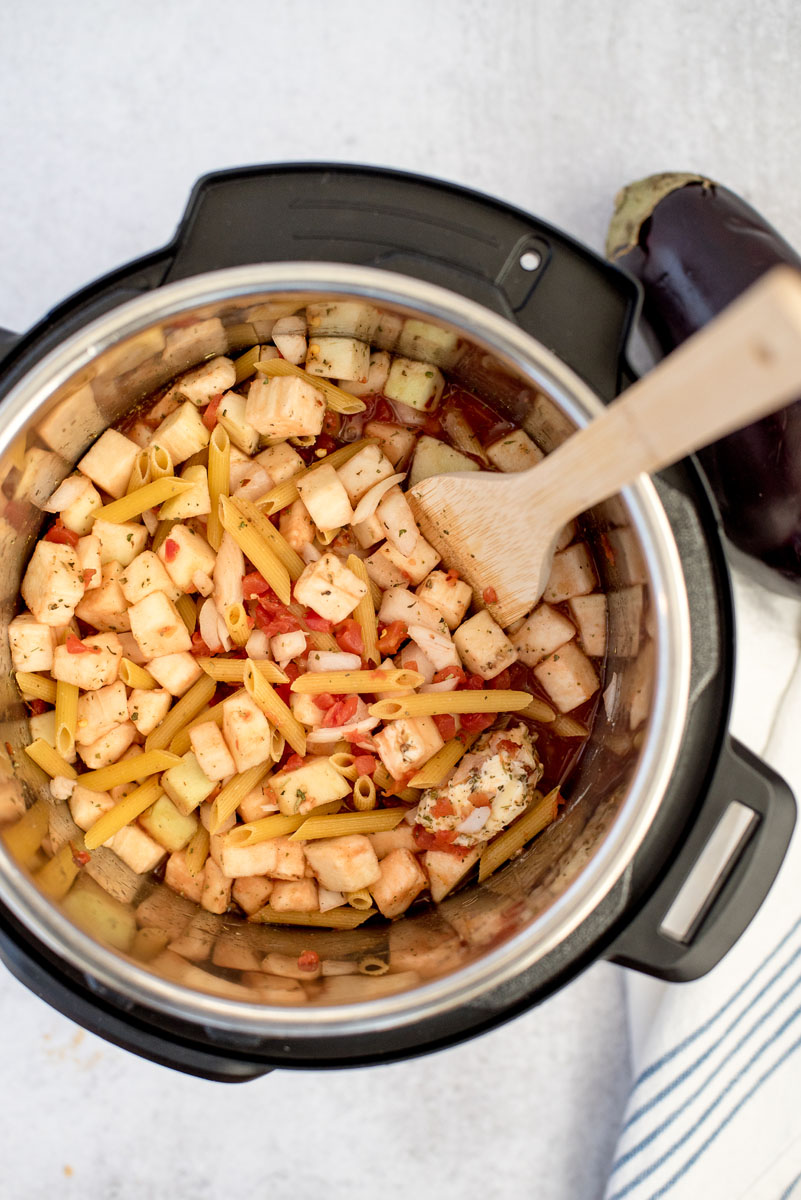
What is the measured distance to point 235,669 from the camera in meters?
1.17

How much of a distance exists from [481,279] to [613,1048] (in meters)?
1.20

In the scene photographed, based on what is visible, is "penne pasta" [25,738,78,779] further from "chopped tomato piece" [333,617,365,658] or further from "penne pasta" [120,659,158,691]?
"chopped tomato piece" [333,617,365,658]

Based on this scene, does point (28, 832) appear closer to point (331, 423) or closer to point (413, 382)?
point (331, 423)

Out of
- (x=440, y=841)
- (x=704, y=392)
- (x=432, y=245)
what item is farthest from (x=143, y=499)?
(x=704, y=392)

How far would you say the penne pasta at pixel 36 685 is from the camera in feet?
3.82

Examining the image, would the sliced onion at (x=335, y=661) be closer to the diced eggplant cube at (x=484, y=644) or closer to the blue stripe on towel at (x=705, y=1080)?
the diced eggplant cube at (x=484, y=644)

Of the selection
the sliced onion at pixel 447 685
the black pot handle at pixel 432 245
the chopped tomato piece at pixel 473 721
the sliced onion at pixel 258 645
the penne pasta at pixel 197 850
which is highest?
the black pot handle at pixel 432 245

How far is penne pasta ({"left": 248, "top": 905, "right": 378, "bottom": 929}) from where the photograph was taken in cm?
120

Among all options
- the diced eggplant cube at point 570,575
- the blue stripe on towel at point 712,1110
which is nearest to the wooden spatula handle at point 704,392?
the diced eggplant cube at point 570,575

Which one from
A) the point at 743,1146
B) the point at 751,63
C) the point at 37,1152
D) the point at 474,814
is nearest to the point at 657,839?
the point at 474,814

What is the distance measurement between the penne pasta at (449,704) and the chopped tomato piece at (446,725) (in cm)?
4

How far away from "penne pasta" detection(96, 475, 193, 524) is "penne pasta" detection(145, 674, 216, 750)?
0.24 meters

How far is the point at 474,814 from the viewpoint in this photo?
1.16 m

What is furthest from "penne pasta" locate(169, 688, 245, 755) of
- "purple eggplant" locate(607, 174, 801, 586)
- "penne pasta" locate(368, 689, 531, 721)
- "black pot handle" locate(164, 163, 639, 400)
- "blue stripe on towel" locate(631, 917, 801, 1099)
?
"blue stripe on towel" locate(631, 917, 801, 1099)
